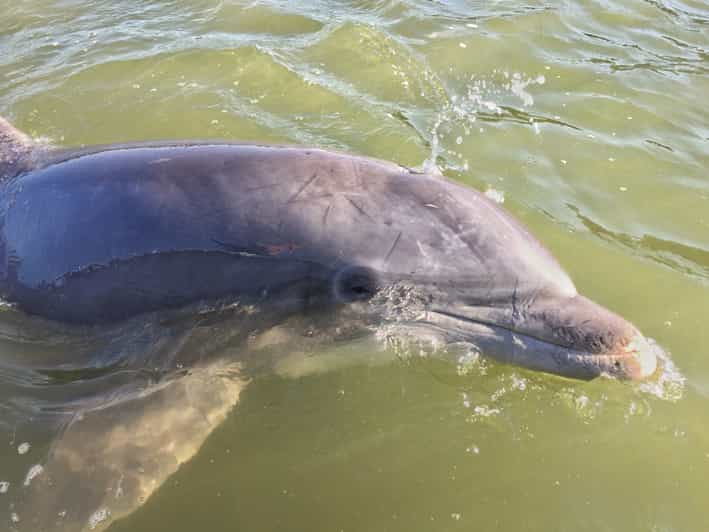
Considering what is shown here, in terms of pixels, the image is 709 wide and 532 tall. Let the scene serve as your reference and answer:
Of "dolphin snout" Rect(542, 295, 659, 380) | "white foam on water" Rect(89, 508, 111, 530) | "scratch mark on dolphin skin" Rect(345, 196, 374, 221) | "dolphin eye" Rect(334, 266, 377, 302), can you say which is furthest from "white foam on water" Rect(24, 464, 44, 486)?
"dolphin snout" Rect(542, 295, 659, 380)

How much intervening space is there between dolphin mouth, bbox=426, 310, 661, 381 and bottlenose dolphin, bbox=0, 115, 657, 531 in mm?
12

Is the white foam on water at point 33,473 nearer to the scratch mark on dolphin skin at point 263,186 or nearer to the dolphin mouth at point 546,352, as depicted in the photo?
the scratch mark on dolphin skin at point 263,186

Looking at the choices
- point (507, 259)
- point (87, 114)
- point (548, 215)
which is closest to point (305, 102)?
point (87, 114)

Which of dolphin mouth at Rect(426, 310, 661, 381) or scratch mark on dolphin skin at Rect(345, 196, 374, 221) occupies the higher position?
scratch mark on dolphin skin at Rect(345, 196, 374, 221)

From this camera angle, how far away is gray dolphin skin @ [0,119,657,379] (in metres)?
4.13

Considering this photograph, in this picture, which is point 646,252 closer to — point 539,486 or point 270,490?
point 539,486

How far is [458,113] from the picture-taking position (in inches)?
314

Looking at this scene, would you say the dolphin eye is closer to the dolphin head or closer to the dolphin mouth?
the dolphin head

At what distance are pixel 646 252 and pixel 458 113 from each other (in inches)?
122

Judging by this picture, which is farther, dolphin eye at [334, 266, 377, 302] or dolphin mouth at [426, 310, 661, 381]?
dolphin eye at [334, 266, 377, 302]

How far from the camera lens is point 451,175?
6672 millimetres

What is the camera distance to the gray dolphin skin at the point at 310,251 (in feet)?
13.6

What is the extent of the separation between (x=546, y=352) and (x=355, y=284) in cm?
128

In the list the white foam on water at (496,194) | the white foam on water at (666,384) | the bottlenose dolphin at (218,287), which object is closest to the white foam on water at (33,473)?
the bottlenose dolphin at (218,287)
